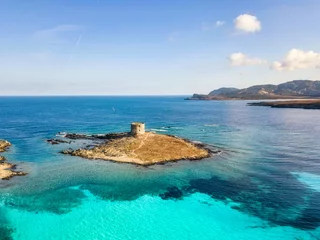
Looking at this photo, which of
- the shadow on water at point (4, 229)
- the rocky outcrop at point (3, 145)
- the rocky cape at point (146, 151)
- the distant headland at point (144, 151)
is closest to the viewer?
the shadow on water at point (4, 229)

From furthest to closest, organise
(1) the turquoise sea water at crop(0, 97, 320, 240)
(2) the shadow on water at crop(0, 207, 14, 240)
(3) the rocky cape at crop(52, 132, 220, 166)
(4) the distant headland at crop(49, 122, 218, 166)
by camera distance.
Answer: (4) the distant headland at crop(49, 122, 218, 166), (3) the rocky cape at crop(52, 132, 220, 166), (1) the turquoise sea water at crop(0, 97, 320, 240), (2) the shadow on water at crop(0, 207, 14, 240)

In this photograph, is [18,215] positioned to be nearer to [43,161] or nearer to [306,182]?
[43,161]

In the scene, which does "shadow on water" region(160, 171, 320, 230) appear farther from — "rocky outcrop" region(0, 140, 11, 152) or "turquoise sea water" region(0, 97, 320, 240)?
"rocky outcrop" region(0, 140, 11, 152)

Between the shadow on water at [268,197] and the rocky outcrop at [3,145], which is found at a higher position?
the rocky outcrop at [3,145]

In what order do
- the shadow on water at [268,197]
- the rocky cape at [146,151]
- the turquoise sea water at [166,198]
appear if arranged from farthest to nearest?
the rocky cape at [146,151] < the shadow on water at [268,197] < the turquoise sea water at [166,198]

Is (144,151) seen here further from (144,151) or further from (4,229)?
(4,229)

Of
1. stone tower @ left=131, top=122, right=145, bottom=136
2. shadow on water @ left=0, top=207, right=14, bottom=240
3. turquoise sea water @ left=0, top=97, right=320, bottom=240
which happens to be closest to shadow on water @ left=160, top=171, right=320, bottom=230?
turquoise sea water @ left=0, top=97, right=320, bottom=240

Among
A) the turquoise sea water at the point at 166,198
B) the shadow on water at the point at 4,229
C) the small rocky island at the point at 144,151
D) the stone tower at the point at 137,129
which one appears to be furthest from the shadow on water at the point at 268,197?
the stone tower at the point at 137,129

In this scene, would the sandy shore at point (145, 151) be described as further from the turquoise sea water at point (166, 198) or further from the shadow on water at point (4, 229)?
the shadow on water at point (4, 229)
